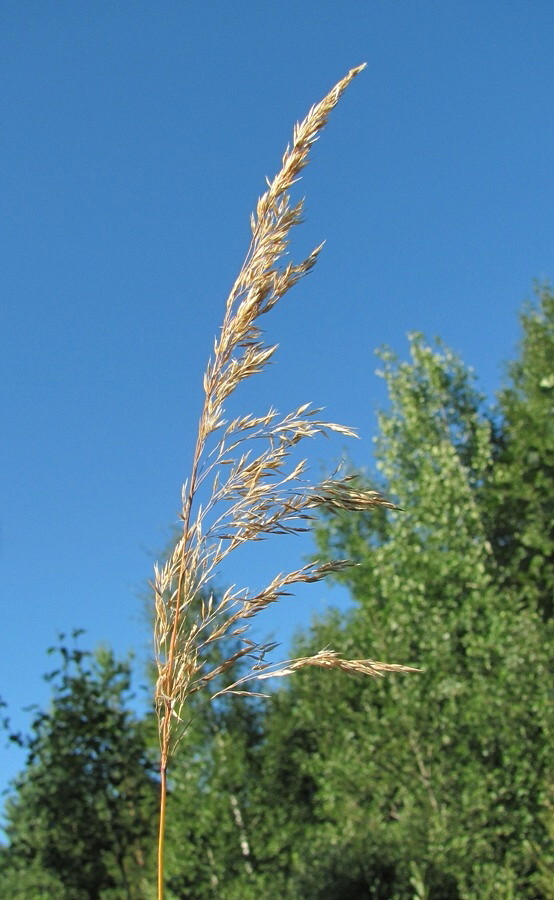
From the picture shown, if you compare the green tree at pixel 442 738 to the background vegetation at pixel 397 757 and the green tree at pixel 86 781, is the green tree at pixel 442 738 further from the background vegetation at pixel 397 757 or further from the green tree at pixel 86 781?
the green tree at pixel 86 781

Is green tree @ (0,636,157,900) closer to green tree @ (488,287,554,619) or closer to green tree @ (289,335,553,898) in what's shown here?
green tree @ (289,335,553,898)

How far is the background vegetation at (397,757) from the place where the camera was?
1062 cm

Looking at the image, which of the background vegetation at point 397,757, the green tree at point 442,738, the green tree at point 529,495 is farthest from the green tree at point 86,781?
the green tree at point 529,495

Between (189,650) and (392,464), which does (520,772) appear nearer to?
(392,464)

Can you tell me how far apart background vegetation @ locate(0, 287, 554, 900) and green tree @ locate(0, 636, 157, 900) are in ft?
0.10

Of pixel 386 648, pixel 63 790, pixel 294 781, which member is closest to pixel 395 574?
pixel 386 648

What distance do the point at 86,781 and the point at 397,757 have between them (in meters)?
4.98

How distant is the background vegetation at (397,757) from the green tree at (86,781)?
0.03 metres

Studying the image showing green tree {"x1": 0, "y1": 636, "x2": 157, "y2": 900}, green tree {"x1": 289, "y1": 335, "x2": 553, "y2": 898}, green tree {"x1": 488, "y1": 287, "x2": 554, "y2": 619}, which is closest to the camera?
green tree {"x1": 0, "y1": 636, "x2": 157, "y2": 900}

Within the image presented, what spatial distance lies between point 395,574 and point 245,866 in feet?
19.0

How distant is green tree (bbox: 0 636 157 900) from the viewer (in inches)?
390

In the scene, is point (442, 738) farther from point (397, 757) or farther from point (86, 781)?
point (86, 781)

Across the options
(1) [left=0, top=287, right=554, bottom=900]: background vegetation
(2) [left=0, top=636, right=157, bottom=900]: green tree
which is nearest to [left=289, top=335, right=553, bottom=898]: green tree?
(1) [left=0, top=287, right=554, bottom=900]: background vegetation

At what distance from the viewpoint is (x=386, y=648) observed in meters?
13.3
